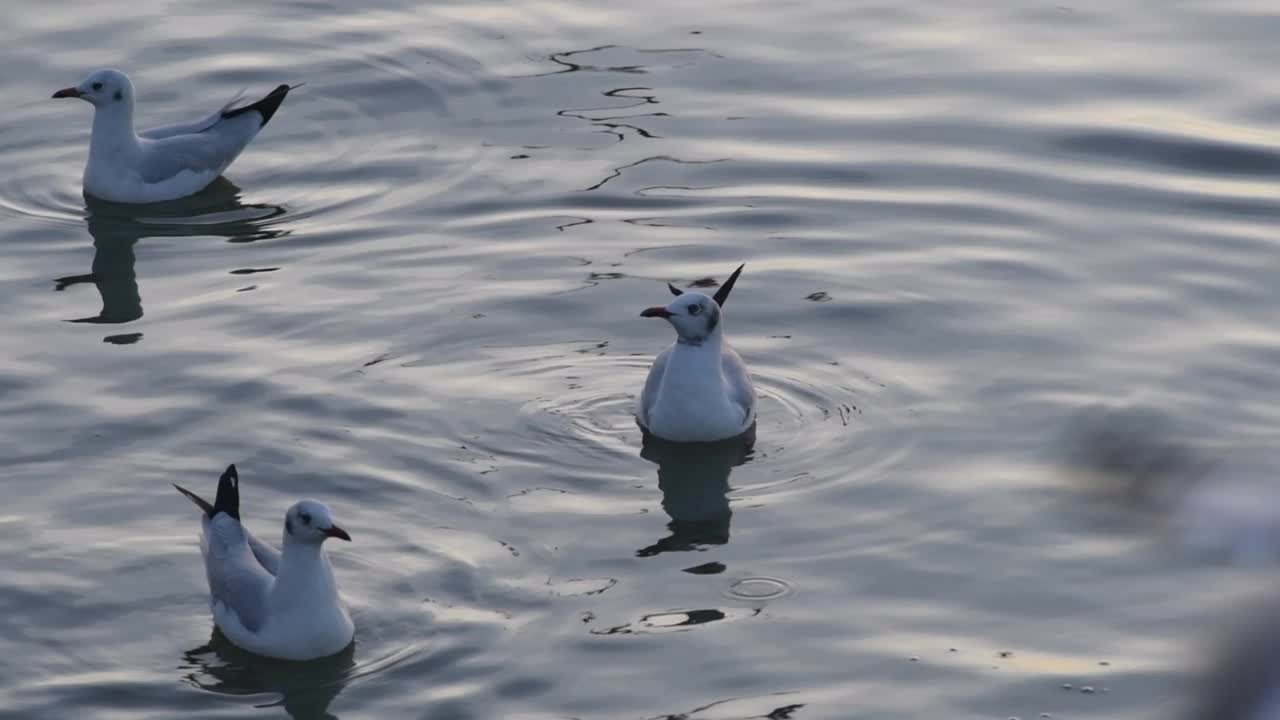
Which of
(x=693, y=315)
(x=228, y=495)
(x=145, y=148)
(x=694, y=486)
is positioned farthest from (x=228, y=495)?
(x=145, y=148)

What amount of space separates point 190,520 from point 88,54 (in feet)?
28.4

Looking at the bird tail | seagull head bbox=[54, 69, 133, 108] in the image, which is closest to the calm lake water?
the bird tail

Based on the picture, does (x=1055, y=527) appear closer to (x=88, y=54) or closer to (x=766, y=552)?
(x=766, y=552)

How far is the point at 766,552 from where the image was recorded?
10.1 m

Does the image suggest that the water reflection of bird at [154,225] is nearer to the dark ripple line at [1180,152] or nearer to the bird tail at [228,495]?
the bird tail at [228,495]

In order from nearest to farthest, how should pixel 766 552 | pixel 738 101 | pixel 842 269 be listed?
pixel 766 552
pixel 842 269
pixel 738 101

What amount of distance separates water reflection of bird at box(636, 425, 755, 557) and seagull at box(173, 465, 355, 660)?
6.09 feet

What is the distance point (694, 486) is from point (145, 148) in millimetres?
6179

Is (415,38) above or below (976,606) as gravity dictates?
above

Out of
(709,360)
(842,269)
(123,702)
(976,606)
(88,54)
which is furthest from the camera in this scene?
(88,54)

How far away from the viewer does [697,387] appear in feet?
37.3

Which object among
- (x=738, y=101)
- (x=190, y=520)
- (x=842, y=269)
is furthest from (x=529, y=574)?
(x=738, y=101)

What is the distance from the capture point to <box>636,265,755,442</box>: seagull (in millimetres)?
11352

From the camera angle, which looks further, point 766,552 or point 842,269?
point 842,269
